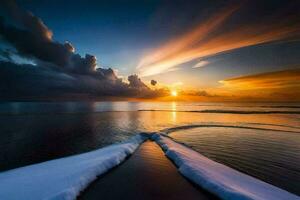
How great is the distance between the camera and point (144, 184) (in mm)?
10391

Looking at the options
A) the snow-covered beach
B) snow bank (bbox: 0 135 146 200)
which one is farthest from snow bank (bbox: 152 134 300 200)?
snow bank (bbox: 0 135 146 200)

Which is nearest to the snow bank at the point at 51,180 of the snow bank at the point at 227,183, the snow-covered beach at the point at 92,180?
the snow-covered beach at the point at 92,180

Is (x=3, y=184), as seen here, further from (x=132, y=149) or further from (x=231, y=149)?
(x=231, y=149)

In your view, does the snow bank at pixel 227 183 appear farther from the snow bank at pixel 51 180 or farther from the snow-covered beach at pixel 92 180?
the snow bank at pixel 51 180

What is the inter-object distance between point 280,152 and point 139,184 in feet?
54.6

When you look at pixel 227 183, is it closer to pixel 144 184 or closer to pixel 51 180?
pixel 144 184

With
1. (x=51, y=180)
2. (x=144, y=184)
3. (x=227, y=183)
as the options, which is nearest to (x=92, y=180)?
(x=51, y=180)

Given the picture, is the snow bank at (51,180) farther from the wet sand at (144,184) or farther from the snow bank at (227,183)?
the snow bank at (227,183)

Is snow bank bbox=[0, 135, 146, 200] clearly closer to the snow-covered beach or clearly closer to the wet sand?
the snow-covered beach

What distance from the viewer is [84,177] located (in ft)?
36.4

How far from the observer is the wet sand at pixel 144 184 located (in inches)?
359

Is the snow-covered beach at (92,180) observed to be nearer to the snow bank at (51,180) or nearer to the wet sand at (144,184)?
the snow bank at (51,180)

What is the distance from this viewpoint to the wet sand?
9117 millimetres

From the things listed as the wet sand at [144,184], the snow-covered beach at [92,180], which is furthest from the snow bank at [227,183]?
the wet sand at [144,184]
